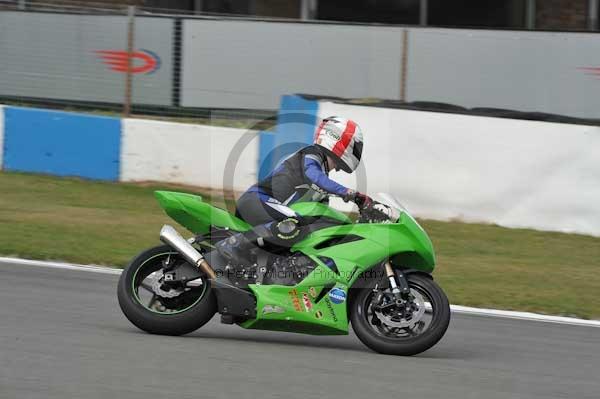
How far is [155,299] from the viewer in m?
6.92

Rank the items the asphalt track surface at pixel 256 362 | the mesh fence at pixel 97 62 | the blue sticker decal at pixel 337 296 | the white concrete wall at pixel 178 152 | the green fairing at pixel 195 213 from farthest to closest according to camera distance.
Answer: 1. the mesh fence at pixel 97 62
2. the white concrete wall at pixel 178 152
3. the green fairing at pixel 195 213
4. the blue sticker decal at pixel 337 296
5. the asphalt track surface at pixel 256 362

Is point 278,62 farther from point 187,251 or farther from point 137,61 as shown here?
point 187,251

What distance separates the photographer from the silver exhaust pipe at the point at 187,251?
6748 mm

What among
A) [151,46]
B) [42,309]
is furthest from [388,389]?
[151,46]

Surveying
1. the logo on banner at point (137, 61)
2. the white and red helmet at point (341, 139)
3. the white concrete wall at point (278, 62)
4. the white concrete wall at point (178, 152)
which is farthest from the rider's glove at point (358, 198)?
the logo on banner at point (137, 61)

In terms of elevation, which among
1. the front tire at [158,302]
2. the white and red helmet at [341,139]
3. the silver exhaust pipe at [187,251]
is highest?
the white and red helmet at [341,139]

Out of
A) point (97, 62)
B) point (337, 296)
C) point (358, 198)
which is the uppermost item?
point (97, 62)

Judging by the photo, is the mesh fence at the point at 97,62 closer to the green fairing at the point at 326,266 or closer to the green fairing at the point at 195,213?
the green fairing at the point at 195,213

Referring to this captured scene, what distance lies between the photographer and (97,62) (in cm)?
1483

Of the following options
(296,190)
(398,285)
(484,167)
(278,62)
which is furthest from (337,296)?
(278,62)

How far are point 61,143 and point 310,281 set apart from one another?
839cm

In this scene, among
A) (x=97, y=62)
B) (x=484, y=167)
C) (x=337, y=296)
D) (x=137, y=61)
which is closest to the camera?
(x=337, y=296)

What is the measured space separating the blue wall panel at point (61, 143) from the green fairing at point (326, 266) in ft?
24.8

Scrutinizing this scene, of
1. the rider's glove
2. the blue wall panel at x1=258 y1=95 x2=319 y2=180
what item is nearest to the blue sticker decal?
the rider's glove
